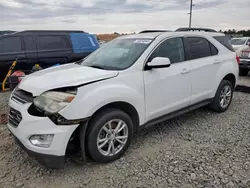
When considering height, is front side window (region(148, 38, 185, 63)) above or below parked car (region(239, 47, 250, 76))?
above

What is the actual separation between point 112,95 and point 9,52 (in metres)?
5.28

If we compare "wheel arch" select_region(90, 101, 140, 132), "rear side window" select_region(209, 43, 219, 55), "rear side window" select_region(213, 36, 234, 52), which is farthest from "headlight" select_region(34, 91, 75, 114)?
"rear side window" select_region(213, 36, 234, 52)

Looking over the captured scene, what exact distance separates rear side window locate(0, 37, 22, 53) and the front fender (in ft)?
16.9

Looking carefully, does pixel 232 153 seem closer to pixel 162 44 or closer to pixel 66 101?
pixel 162 44

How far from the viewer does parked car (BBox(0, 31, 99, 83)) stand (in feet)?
22.5

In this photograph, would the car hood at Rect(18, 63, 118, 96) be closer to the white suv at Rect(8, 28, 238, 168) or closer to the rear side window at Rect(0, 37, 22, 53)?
the white suv at Rect(8, 28, 238, 168)

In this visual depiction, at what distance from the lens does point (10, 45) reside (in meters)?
6.93

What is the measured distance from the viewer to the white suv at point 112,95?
2.59 m

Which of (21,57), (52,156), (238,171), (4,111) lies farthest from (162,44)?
(21,57)

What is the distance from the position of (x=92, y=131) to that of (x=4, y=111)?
3243 millimetres

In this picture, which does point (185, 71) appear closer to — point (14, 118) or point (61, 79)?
point (61, 79)

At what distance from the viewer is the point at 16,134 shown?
2758mm

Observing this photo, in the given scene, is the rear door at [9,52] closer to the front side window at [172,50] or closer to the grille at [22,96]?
the grille at [22,96]

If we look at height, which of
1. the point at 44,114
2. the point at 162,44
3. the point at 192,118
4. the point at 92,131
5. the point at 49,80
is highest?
the point at 162,44
